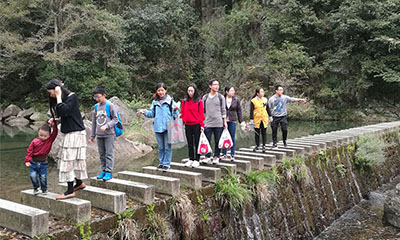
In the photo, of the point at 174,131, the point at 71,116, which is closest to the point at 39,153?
the point at 71,116

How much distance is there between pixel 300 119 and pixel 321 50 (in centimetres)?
689

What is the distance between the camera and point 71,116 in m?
3.84

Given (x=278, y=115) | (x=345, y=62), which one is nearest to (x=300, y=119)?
(x=345, y=62)

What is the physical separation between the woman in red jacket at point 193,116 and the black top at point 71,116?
2.23 meters

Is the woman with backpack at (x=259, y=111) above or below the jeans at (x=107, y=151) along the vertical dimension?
above

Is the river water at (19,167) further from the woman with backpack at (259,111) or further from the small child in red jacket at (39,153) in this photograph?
the woman with backpack at (259,111)

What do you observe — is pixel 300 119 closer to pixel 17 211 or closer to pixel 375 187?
pixel 375 187

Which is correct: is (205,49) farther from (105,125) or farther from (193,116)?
(105,125)

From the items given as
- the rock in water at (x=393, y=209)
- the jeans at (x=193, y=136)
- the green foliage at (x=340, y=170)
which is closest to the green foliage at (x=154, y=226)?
the jeans at (x=193, y=136)

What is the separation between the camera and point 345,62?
26.7m

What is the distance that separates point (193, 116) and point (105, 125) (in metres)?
1.70

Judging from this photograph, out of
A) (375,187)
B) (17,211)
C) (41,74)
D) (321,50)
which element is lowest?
(375,187)

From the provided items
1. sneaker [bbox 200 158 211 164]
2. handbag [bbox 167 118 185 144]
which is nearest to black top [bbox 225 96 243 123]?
sneaker [bbox 200 158 211 164]

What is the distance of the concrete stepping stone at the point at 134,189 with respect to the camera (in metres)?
4.20
